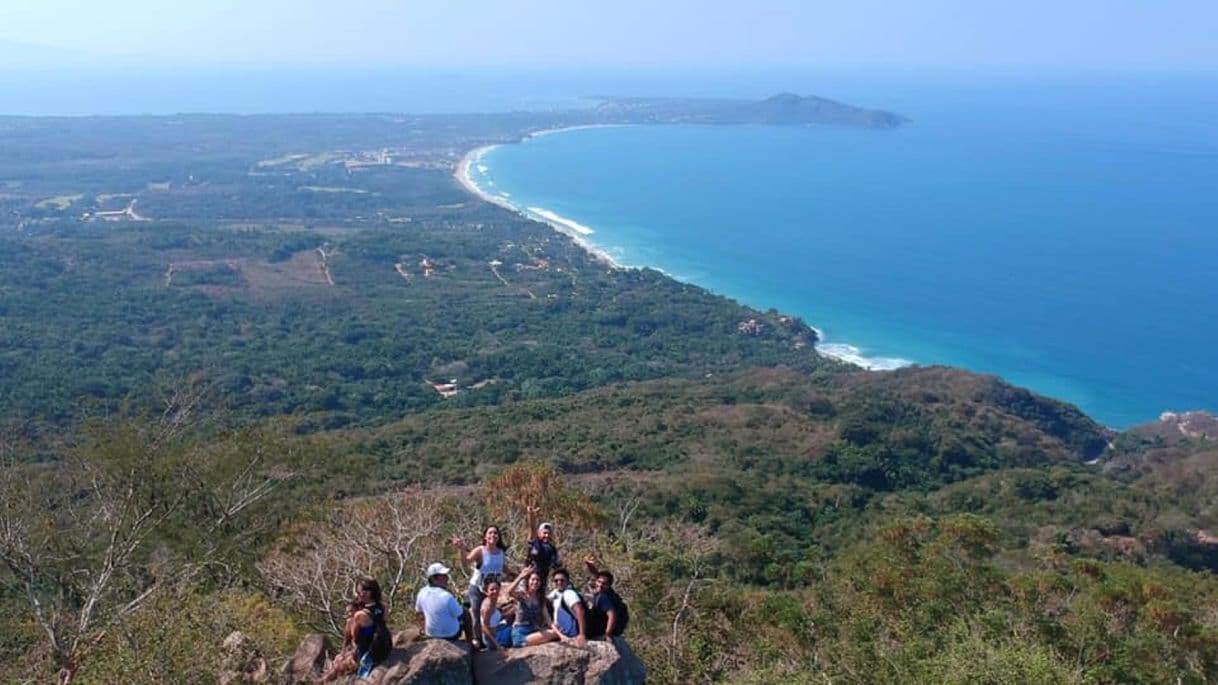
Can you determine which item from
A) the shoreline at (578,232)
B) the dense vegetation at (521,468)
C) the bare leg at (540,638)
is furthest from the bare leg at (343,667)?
the shoreline at (578,232)

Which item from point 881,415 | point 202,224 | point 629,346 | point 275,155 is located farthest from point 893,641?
point 275,155

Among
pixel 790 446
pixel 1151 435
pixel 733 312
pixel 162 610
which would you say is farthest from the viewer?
pixel 733 312

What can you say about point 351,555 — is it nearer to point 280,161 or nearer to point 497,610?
point 497,610

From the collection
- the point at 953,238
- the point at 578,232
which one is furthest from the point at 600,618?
the point at 953,238

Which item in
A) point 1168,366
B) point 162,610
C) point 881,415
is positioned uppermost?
point 162,610

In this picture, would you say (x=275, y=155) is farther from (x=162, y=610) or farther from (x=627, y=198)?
(x=162, y=610)

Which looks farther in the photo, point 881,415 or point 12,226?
point 12,226
